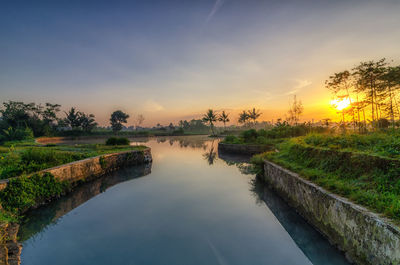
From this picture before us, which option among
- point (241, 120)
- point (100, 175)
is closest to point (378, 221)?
point (100, 175)

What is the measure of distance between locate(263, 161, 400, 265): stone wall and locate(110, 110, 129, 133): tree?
2753 inches

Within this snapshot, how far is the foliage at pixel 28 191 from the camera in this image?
497cm

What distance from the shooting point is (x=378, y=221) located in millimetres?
2611

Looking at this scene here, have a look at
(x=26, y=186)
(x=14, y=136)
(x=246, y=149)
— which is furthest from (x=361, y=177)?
(x=14, y=136)

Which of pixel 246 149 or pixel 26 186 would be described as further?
pixel 246 149

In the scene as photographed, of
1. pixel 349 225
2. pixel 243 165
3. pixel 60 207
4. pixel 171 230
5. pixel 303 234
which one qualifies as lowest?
pixel 243 165

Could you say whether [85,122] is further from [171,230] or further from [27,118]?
[171,230]

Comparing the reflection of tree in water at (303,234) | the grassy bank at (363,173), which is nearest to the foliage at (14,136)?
the reflection of tree in water at (303,234)

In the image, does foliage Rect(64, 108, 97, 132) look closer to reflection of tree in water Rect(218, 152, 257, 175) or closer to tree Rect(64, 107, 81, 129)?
tree Rect(64, 107, 81, 129)

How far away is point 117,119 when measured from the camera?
6806cm

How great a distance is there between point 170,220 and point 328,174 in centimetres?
436

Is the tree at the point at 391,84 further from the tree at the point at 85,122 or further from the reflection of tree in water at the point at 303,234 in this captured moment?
the tree at the point at 85,122

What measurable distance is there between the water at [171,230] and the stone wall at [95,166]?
81 cm

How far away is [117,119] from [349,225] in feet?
238
